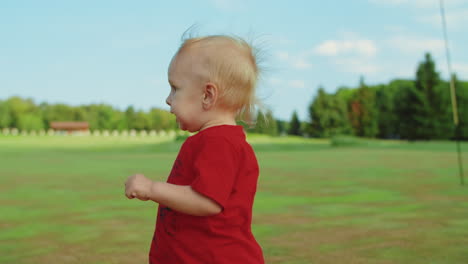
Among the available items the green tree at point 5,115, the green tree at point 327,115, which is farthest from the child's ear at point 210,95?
the green tree at point 5,115

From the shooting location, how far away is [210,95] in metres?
1.45

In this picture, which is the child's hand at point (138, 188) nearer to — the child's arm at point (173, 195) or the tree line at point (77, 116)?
the child's arm at point (173, 195)

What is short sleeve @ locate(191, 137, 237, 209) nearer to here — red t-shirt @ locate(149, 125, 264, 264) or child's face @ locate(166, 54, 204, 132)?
red t-shirt @ locate(149, 125, 264, 264)

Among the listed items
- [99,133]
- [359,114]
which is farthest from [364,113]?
[99,133]

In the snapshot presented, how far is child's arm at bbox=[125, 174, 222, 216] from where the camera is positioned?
1.37 metres

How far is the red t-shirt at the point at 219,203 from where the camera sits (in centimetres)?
136

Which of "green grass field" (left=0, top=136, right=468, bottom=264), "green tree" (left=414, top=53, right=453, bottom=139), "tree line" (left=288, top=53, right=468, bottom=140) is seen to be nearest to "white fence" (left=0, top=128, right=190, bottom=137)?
"tree line" (left=288, top=53, right=468, bottom=140)

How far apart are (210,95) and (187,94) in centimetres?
7

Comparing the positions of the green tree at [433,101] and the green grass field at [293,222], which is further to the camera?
the green tree at [433,101]

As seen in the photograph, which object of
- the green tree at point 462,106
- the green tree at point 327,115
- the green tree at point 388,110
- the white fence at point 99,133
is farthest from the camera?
the white fence at point 99,133

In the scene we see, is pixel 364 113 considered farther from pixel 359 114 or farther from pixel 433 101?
pixel 433 101

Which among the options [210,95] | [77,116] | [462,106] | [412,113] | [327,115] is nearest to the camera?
[210,95]

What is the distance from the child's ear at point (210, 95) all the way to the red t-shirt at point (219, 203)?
0.23 feet

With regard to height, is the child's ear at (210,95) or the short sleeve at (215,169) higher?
the child's ear at (210,95)
